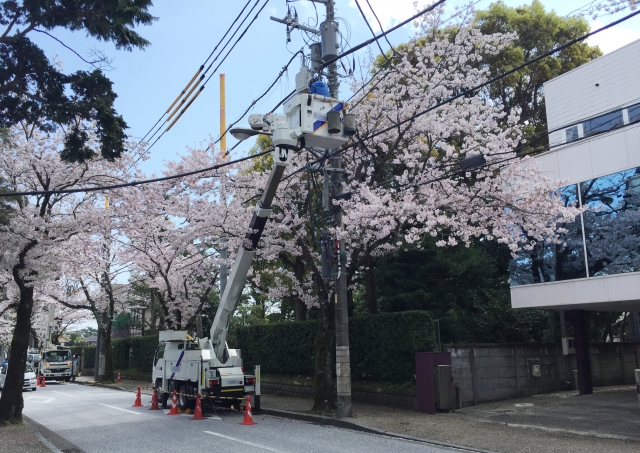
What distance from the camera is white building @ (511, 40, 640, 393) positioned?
52.5 feet

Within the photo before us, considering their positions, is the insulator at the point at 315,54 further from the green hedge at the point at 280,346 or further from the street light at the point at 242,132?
Answer: the green hedge at the point at 280,346

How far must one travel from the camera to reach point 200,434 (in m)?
12.9

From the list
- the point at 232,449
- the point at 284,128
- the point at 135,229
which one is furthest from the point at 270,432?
the point at 135,229

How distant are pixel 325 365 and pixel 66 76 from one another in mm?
9972

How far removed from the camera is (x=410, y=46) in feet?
52.4

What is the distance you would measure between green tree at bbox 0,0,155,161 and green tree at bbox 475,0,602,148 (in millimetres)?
20255

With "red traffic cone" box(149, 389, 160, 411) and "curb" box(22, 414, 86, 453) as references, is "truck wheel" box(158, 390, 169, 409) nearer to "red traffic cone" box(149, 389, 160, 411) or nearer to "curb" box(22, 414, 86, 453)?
"red traffic cone" box(149, 389, 160, 411)

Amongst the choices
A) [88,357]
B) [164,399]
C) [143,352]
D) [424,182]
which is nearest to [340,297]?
[424,182]

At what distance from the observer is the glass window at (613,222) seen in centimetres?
1585

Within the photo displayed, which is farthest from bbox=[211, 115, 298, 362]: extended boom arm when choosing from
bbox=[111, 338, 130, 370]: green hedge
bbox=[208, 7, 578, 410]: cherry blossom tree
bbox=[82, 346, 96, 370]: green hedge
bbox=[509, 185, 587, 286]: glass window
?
bbox=[82, 346, 96, 370]: green hedge

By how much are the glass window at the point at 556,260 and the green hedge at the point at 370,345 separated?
164 inches

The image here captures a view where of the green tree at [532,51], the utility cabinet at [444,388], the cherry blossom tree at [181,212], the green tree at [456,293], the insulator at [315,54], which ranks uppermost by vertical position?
the green tree at [532,51]

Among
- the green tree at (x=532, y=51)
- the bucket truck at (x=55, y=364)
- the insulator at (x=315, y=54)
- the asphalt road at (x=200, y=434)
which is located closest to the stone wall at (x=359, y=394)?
the asphalt road at (x=200, y=434)

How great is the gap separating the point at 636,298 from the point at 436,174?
661 cm
